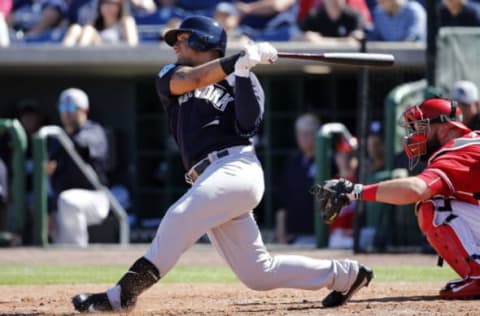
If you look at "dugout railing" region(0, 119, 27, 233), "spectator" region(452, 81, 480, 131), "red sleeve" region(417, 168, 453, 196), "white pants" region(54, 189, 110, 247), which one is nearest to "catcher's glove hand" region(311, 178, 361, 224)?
"red sleeve" region(417, 168, 453, 196)

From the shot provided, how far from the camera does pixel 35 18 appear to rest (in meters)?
14.3

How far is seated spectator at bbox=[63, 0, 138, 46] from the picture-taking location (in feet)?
43.2

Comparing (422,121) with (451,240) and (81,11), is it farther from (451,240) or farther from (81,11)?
(81,11)

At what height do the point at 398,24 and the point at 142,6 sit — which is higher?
the point at 142,6

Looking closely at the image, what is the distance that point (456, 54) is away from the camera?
1148cm

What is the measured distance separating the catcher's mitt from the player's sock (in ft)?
2.97

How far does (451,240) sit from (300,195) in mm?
5392

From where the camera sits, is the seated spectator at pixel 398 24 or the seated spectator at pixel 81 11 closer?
the seated spectator at pixel 398 24

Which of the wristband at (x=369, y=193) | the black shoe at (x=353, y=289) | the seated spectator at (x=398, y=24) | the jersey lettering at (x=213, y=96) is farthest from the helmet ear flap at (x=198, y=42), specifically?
the seated spectator at (x=398, y=24)

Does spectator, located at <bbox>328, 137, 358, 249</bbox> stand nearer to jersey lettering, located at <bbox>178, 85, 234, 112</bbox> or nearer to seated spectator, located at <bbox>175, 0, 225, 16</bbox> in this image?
seated spectator, located at <bbox>175, 0, 225, 16</bbox>

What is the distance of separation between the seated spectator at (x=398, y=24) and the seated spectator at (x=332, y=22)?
20 centimetres

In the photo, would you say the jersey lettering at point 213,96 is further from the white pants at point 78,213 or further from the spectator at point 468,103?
the white pants at point 78,213

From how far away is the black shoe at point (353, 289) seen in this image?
6.08 metres

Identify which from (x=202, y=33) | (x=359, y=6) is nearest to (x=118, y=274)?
(x=202, y=33)
